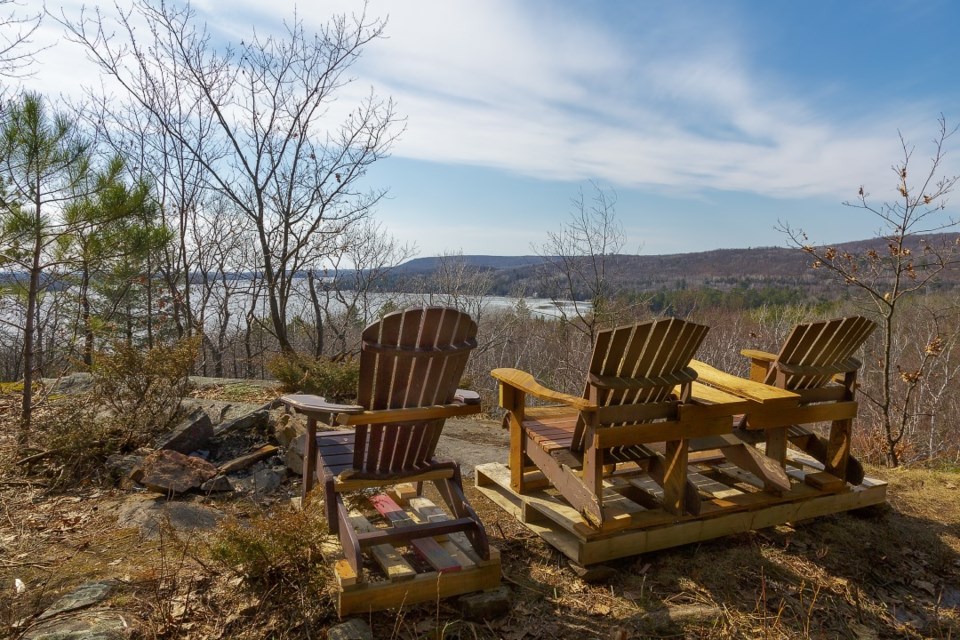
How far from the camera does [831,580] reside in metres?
2.84

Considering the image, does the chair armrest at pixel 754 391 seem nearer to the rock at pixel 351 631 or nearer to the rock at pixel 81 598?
the rock at pixel 351 631

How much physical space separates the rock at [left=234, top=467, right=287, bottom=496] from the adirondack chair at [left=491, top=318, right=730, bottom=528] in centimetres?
184

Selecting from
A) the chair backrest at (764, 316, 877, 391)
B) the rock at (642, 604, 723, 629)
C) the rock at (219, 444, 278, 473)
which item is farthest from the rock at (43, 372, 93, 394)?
the chair backrest at (764, 316, 877, 391)

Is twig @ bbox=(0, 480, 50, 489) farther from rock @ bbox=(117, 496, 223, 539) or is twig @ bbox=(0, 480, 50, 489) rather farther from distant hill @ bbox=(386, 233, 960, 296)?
distant hill @ bbox=(386, 233, 960, 296)

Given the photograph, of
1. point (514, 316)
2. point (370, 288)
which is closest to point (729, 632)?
point (370, 288)

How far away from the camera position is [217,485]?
3914 millimetres

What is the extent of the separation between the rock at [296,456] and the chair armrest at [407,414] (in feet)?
6.46

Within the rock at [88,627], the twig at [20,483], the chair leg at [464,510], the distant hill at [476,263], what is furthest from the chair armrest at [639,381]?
the distant hill at [476,263]

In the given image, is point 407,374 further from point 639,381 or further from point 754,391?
point 754,391

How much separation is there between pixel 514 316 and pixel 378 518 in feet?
77.1

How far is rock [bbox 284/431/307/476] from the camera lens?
13.8 ft

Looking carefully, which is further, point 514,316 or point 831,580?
point 514,316

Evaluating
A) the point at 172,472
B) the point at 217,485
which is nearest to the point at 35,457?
the point at 172,472

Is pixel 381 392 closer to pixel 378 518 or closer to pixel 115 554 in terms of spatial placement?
pixel 378 518
